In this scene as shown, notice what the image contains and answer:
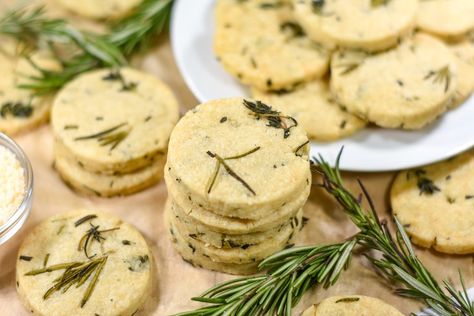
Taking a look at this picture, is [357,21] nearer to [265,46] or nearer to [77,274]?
[265,46]

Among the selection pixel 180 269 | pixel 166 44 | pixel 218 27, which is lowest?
pixel 180 269

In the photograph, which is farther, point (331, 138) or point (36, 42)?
point (36, 42)

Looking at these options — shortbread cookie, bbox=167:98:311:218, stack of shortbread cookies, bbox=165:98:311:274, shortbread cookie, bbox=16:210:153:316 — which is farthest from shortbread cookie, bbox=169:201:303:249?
shortbread cookie, bbox=16:210:153:316

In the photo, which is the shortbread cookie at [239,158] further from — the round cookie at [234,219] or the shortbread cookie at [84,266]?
the shortbread cookie at [84,266]

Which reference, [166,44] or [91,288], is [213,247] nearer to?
[91,288]

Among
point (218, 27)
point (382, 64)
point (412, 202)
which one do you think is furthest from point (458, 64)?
point (218, 27)

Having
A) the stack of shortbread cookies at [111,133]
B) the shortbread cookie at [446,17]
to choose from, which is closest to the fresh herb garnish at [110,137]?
the stack of shortbread cookies at [111,133]

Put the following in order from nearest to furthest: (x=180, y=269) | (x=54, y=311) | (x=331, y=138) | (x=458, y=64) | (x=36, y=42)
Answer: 1. (x=54, y=311)
2. (x=180, y=269)
3. (x=331, y=138)
4. (x=458, y=64)
5. (x=36, y=42)
